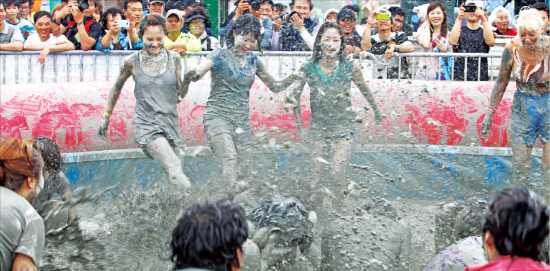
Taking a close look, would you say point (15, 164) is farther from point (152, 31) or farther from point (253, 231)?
point (152, 31)

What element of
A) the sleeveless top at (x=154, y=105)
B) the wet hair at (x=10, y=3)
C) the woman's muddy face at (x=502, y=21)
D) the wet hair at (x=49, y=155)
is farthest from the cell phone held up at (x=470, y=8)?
the wet hair at (x=10, y=3)

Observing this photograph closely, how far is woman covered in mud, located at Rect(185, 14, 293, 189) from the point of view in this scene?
6062 millimetres

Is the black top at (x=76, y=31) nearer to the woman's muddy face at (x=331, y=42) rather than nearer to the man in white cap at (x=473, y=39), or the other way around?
the woman's muddy face at (x=331, y=42)

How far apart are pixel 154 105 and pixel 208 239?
3.66 metres

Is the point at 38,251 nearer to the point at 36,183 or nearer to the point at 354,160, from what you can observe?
the point at 36,183

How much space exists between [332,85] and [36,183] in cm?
356

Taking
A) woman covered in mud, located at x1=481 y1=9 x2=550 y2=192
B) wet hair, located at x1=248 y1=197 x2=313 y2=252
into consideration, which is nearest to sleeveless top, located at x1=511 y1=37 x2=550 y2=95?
woman covered in mud, located at x1=481 y1=9 x2=550 y2=192

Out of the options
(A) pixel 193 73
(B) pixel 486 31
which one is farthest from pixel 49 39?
(B) pixel 486 31

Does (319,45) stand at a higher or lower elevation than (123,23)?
lower

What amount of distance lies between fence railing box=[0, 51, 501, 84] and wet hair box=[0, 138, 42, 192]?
4.58 meters

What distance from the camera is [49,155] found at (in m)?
5.07

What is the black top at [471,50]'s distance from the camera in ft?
27.5

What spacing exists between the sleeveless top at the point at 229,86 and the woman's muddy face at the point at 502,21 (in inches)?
176

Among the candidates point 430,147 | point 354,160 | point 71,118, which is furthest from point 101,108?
point 430,147
